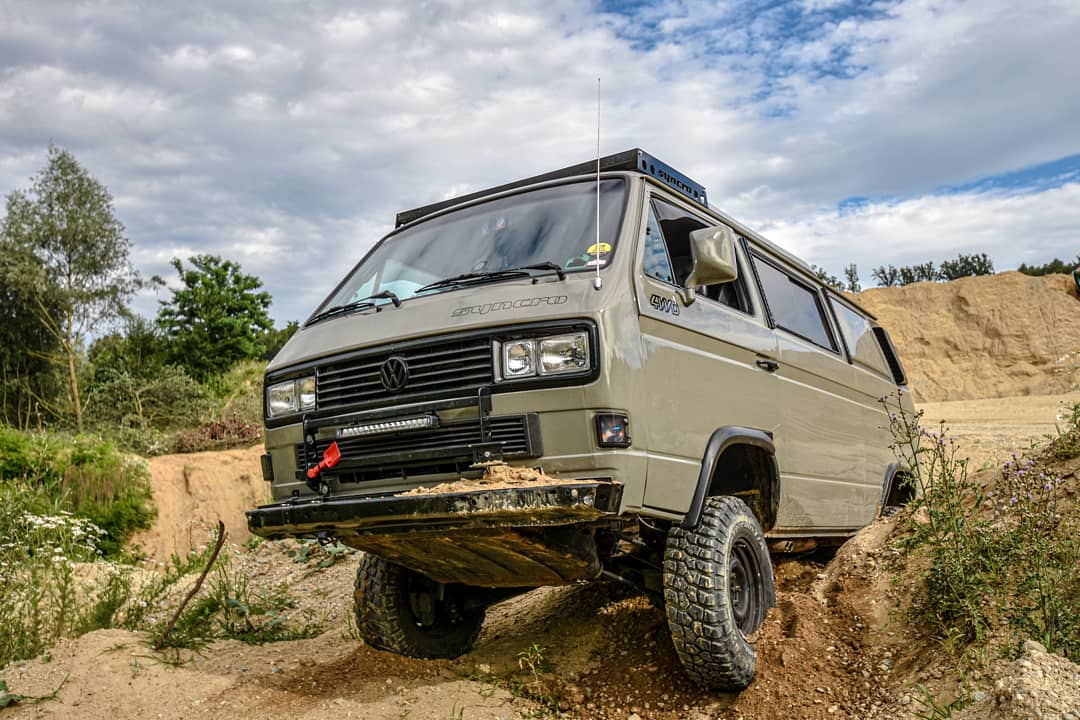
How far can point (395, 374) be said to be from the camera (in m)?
3.54

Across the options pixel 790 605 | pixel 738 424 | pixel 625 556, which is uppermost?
pixel 738 424

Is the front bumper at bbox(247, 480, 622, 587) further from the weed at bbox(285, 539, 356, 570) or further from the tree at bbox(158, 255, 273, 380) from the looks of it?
the tree at bbox(158, 255, 273, 380)

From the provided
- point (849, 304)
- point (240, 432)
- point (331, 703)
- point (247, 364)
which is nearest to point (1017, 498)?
point (849, 304)

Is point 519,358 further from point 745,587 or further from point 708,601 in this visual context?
point 745,587

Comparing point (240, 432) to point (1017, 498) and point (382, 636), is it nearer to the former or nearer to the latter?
point (382, 636)

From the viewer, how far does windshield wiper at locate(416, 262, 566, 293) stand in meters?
3.67

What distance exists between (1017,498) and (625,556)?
1984 millimetres

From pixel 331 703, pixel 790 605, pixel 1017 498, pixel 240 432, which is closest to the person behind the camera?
pixel 331 703

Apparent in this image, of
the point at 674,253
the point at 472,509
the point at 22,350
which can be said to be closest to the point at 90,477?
the point at 22,350

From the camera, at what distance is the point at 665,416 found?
3.50 meters

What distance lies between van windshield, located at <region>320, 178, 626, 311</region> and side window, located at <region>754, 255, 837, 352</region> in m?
1.40

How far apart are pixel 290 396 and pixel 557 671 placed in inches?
81.3

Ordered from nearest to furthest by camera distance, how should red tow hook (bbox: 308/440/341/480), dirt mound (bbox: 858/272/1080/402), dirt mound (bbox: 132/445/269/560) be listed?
1. red tow hook (bbox: 308/440/341/480)
2. dirt mound (bbox: 132/445/269/560)
3. dirt mound (bbox: 858/272/1080/402)

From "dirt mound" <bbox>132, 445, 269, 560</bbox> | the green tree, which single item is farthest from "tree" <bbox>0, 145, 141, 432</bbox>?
"dirt mound" <bbox>132, 445, 269, 560</bbox>
